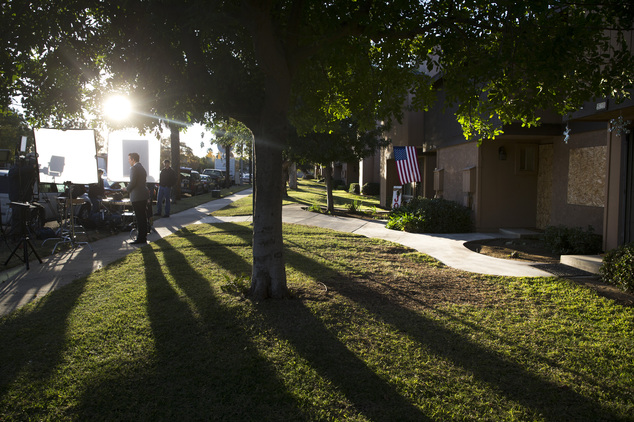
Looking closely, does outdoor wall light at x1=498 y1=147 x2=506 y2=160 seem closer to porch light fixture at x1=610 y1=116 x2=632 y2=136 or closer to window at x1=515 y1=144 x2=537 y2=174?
window at x1=515 y1=144 x2=537 y2=174

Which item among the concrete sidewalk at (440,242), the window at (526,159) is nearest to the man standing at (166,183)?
the concrete sidewalk at (440,242)

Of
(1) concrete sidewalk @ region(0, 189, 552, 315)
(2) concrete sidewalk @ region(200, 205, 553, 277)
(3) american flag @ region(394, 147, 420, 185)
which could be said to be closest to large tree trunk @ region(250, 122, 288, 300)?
(1) concrete sidewalk @ region(0, 189, 552, 315)

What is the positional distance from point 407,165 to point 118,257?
9575 mm

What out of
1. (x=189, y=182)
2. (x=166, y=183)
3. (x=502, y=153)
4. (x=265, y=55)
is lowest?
(x=189, y=182)

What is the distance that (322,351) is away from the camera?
4051 millimetres

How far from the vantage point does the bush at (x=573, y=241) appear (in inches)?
323

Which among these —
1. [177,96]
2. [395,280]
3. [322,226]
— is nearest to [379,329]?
[395,280]

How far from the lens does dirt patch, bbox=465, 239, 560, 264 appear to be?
338 inches

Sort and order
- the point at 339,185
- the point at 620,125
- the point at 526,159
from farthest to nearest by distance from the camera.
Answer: the point at 339,185, the point at 526,159, the point at 620,125

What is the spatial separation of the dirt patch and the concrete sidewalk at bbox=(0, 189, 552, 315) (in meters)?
0.39

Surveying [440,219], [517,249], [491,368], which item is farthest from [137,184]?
[517,249]

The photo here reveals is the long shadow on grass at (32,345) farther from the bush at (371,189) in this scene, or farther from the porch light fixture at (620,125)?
the bush at (371,189)

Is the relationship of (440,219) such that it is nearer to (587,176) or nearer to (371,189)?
(587,176)

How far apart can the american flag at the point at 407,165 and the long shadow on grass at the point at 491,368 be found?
945 cm
